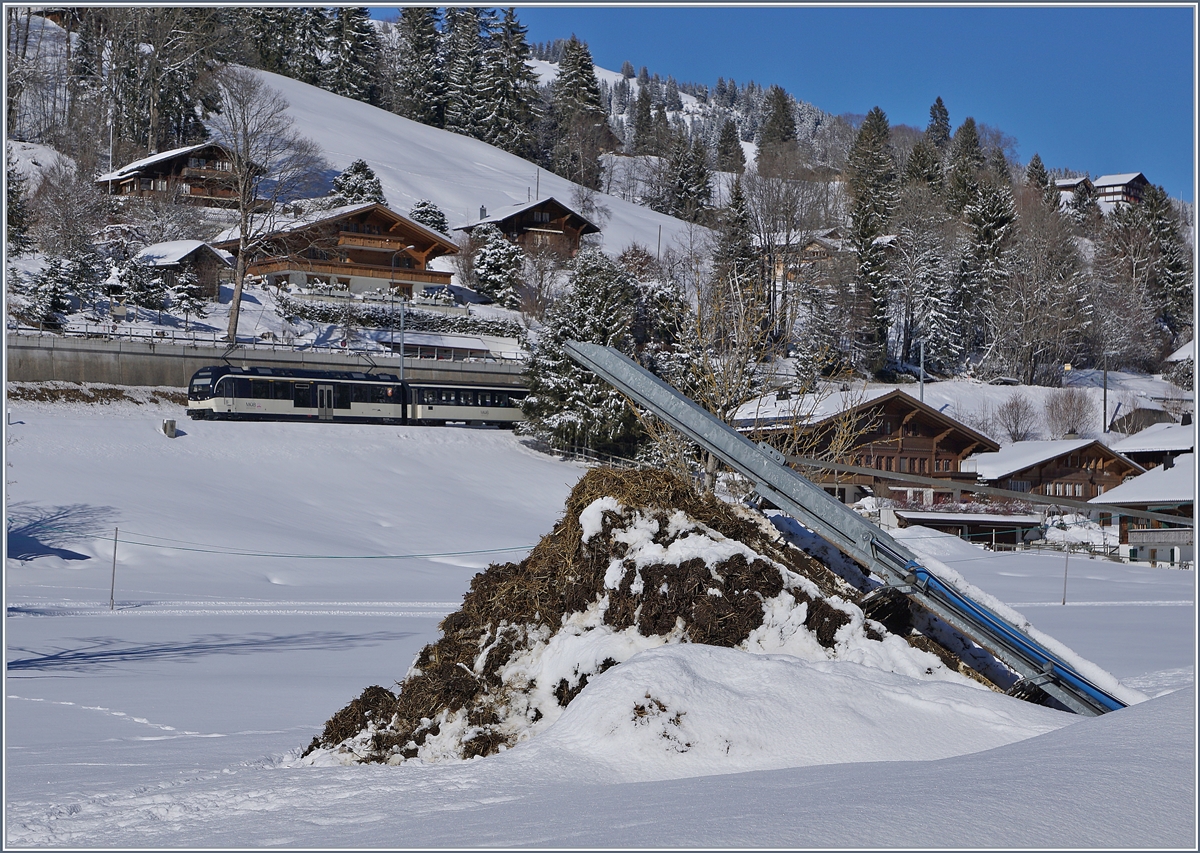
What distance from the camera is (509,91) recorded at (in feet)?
371

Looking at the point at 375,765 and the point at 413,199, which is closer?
the point at 375,765

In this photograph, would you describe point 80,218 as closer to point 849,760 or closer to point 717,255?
point 717,255

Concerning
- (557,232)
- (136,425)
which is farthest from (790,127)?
(136,425)

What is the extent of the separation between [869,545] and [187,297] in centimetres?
5311

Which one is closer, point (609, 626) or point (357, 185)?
point (609, 626)

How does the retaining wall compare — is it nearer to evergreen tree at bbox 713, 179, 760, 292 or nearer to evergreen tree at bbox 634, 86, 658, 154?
evergreen tree at bbox 713, 179, 760, 292

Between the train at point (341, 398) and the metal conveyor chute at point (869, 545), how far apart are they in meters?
38.7

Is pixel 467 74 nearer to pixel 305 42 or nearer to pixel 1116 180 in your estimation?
pixel 305 42

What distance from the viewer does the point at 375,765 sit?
6.38m

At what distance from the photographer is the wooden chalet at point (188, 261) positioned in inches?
2188

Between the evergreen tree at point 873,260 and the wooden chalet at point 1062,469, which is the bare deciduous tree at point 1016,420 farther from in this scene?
the wooden chalet at point 1062,469

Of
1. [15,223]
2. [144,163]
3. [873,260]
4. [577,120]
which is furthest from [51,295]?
[577,120]

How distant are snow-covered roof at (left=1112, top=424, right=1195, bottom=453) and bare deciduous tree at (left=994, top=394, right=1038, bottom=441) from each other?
31.4 ft

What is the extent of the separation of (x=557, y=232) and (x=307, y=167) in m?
21.3
